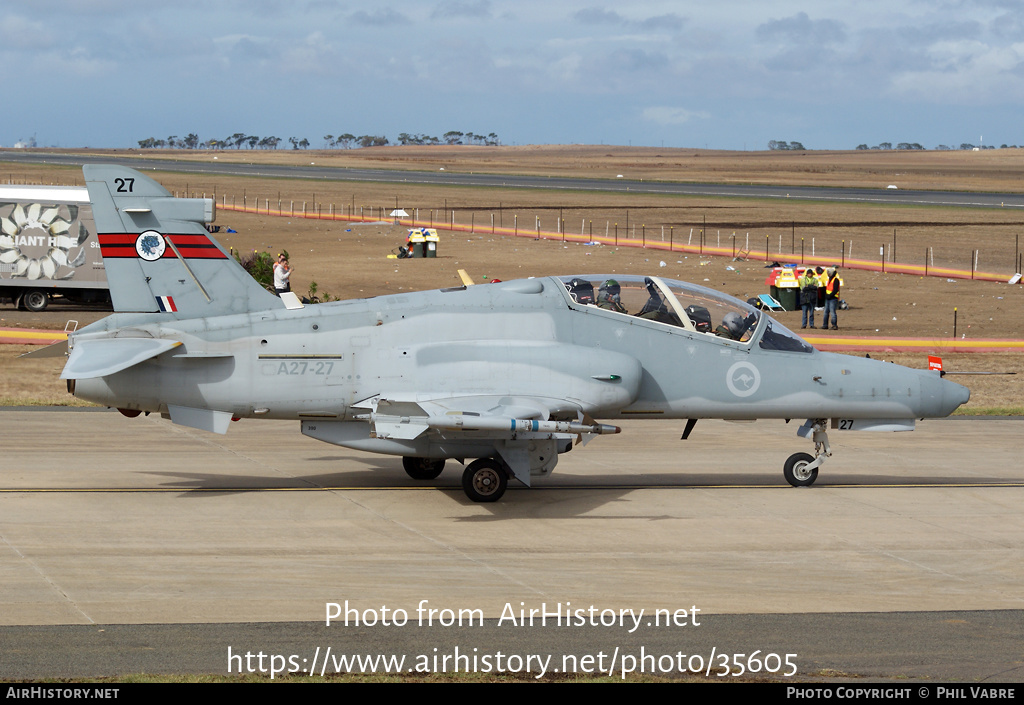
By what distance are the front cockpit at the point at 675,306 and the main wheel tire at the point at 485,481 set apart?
7.94 ft

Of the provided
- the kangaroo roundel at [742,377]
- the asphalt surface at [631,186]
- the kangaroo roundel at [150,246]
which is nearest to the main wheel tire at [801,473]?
the kangaroo roundel at [742,377]

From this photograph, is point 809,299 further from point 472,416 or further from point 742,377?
point 472,416

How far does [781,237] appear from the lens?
59.4m

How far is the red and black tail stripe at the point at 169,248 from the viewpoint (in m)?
14.9

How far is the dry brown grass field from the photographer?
34.6m

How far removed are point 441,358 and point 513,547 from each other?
2967mm

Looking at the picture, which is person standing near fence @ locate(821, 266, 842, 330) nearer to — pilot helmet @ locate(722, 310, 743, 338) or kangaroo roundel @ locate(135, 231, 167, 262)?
pilot helmet @ locate(722, 310, 743, 338)

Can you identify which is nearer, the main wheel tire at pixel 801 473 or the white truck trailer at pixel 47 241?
the main wheel tire at pixel 801 473

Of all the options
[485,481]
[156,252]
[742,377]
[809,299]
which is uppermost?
[156,252]

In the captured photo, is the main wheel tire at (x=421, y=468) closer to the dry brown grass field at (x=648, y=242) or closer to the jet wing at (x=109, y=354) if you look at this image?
the jet wing at (x=109, y=354)

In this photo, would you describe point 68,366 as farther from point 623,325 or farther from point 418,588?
point 623,325

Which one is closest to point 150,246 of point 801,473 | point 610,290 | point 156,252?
point 156,252

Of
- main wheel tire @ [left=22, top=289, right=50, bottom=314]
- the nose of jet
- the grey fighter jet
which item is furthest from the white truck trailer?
the nose of jet
